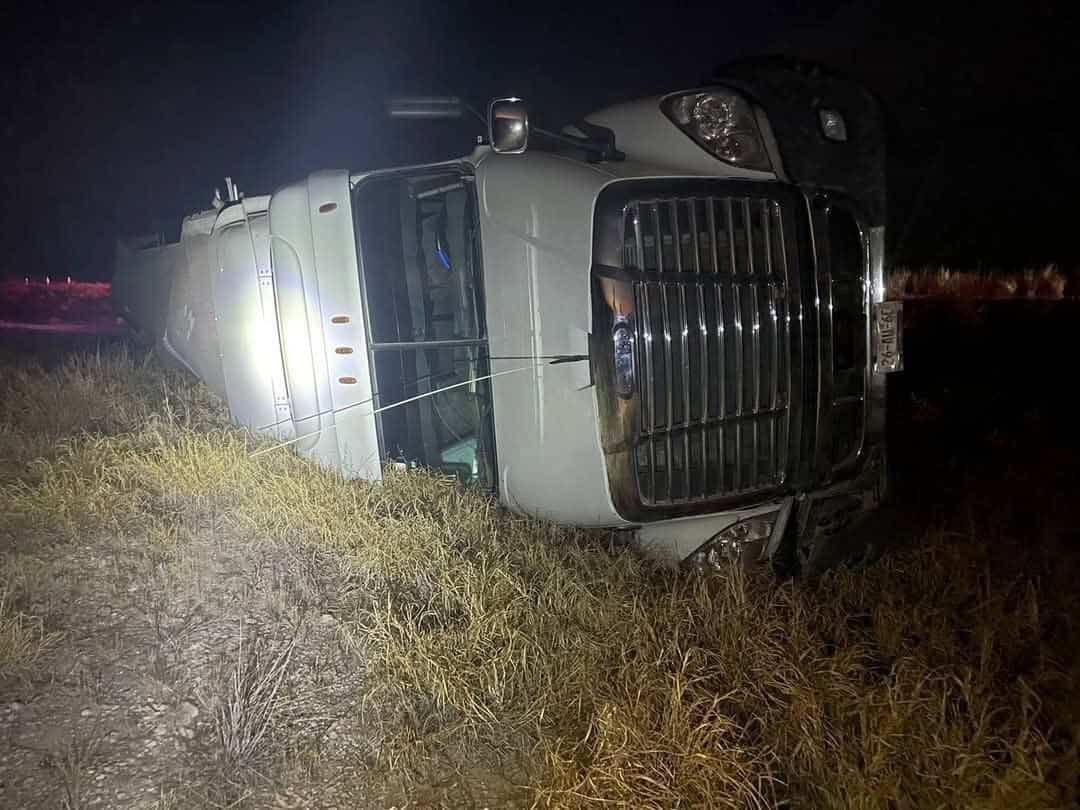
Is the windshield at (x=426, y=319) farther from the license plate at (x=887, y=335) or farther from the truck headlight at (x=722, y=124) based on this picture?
the license plate at (x=887, y=335)

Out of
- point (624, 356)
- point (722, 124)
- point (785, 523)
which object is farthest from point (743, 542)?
point (722, 124)

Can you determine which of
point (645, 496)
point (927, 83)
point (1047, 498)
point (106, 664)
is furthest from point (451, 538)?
point (927, 83)

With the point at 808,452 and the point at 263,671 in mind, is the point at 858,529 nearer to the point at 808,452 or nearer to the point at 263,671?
the point at 808,452

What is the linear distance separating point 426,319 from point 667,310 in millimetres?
1551

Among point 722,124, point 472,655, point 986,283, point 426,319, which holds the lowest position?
point 472,655

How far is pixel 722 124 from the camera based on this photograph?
3.01m

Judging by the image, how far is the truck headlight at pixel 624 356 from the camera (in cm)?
274

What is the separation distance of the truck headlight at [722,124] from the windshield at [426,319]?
0.97 meters

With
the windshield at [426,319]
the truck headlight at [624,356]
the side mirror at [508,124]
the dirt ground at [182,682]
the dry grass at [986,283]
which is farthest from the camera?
the dry grass at [986,283]

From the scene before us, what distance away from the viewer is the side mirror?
2.86 meters

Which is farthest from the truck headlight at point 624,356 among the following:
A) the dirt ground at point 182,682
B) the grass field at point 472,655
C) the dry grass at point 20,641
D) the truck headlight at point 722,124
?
the dry grass at point 20,641

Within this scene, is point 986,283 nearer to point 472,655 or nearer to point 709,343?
point 709,343

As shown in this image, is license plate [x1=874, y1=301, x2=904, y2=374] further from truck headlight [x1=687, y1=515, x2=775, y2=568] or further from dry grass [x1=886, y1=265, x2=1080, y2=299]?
dry grass [x1=886, y1=265, x2=1080, y2=299]

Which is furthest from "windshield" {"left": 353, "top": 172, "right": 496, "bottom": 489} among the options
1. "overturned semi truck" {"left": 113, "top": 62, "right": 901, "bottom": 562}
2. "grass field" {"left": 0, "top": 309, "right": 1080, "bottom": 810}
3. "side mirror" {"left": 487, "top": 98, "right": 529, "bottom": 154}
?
"side mirror" {"left": 487, "top": 98, "right": 529, "bottom": 154}
